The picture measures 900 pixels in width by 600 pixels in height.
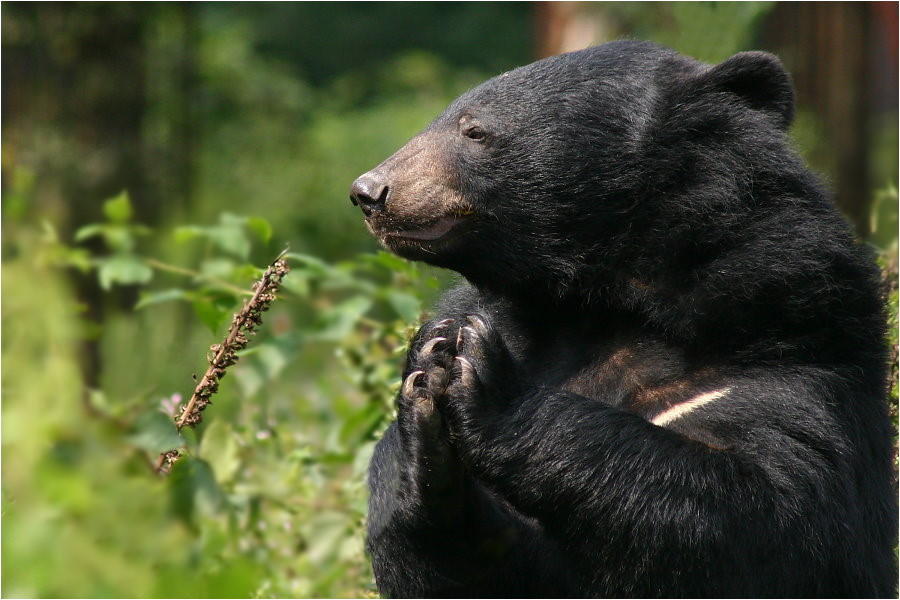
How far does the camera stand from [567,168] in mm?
3709

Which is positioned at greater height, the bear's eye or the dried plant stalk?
the bear's eye

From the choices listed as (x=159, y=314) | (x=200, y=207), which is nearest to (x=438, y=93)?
(x=200, y=207)

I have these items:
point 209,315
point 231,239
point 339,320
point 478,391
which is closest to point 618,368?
point 478,391

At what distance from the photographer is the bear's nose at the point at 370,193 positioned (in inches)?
141

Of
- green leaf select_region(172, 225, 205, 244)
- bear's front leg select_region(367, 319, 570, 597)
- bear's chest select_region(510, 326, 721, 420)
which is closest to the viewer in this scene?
bear's front leg select_region(367, 319, 570, 597)

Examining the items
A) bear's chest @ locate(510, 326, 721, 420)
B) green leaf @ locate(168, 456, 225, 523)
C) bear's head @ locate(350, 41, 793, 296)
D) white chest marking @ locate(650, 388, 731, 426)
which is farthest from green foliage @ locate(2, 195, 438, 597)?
white chest marking @ locate(650, 388, 731, 426)

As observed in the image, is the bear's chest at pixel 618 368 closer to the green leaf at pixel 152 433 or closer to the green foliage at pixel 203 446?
the green foliage at pixel 203 446

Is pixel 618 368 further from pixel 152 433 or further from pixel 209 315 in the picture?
pixel 152 433

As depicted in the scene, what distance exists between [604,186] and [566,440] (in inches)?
40.7

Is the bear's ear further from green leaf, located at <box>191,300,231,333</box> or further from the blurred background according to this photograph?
green leaf, located at <box>191,300,231,333</box>

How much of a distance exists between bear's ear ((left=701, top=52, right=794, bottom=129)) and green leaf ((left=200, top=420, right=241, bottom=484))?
2.40 m

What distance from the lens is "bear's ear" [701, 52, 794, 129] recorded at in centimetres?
366

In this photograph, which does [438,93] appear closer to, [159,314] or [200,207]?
[200,207]

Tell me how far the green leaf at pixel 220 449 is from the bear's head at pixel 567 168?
148cm
